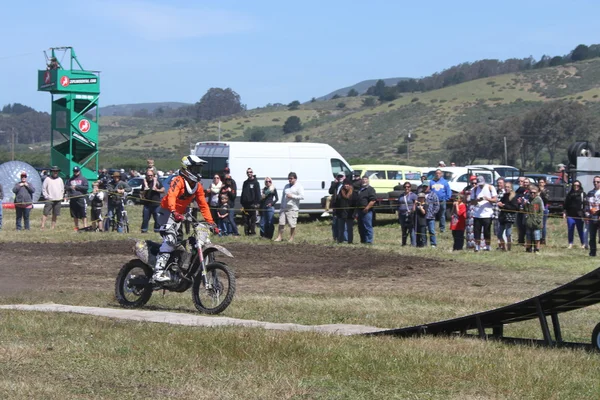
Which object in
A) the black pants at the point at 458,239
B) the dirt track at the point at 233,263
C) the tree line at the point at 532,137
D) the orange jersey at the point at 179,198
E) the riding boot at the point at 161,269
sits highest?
the tree line at the point at 532,137

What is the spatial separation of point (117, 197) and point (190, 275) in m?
14.7

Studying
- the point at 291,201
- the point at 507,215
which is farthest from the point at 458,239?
the point at 291,201

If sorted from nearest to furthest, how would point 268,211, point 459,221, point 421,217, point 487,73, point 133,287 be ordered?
point 133,287 < point 459,221 < point 421,217 < point 268,211 < point 487,73

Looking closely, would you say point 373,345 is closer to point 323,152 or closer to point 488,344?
point 488,344

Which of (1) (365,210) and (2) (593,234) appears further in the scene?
(1) (365,210)

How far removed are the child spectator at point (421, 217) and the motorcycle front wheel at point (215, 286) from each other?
11.6m

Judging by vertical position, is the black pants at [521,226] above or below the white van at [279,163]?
below

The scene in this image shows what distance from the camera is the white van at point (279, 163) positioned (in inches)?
1238

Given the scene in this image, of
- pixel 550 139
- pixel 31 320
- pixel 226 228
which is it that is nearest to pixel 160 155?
pixel 550 139

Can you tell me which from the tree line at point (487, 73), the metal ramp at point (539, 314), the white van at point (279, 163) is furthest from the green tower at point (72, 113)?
the tree line at point (487, 73)

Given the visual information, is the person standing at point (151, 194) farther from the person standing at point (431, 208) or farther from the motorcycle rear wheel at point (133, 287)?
the motorcycle rear wheel at point (133, 287)

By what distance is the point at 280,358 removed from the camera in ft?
27.1

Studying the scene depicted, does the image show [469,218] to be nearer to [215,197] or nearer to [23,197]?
[215,197]

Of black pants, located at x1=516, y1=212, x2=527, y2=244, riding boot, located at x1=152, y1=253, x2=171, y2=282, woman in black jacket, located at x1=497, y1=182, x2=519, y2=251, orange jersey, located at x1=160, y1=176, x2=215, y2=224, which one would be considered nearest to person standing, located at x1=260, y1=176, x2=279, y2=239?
woman in black jacket, located at x1=497, y1=182, x2=519, y2=251
